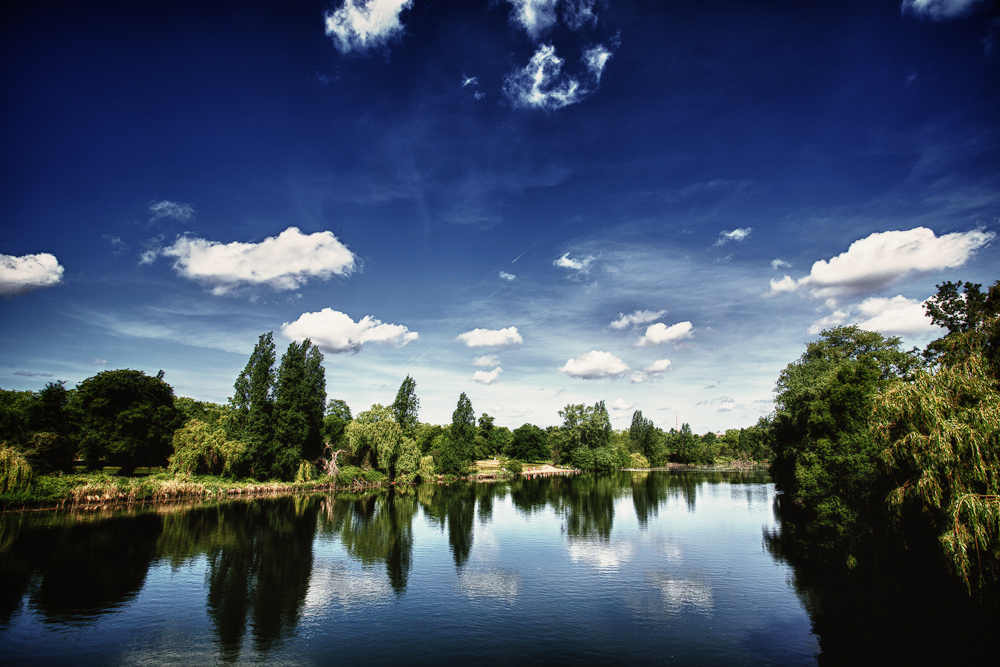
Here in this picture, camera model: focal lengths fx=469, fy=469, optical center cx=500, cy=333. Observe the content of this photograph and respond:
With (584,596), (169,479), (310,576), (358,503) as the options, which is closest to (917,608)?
(584,596)

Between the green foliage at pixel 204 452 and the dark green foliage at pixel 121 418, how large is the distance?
3.32 metres

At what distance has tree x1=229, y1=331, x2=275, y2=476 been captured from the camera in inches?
2638

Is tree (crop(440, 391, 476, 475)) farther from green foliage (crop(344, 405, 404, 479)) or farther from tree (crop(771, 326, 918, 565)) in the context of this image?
tree (crop(771, 326, 918, 565))

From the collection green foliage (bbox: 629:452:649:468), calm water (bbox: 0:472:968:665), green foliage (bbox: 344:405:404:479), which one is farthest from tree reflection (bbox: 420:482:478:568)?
green foliage (bbox: 629:452:649:468)

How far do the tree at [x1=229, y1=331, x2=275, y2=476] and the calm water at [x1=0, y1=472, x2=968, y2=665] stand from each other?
67.0 feet

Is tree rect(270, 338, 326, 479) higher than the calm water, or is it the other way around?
tree rect(270, 338, 326, 479)

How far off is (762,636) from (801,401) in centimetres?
2990

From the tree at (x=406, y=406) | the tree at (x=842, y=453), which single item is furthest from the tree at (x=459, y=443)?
the tree at (x=842, y=453)

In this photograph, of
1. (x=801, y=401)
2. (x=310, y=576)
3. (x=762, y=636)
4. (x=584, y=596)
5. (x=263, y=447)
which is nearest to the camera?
(x=762, y=636)

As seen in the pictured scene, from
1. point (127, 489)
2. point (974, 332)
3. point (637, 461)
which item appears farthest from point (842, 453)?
point (637, 461)

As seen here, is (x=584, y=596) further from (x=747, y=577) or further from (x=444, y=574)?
(x=747, y=577)

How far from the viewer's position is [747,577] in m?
28.5

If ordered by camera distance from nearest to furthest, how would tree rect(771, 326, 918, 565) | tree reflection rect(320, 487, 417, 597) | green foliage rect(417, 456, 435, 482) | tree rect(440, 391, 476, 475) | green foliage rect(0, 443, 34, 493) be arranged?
tree rect(771, 326, 918, 565)
tree reflection rect(320, 487, 417, 597)
green foliage rect(0, 443, 34, 493)
green foliage rect(417, 456, 435, 482)
tree rect(440, 391, 476, 475)

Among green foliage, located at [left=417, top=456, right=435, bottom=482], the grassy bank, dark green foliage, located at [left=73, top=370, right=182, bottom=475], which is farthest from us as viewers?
green foliage, located at [left=417, top=456, right=435, bottom=482]
